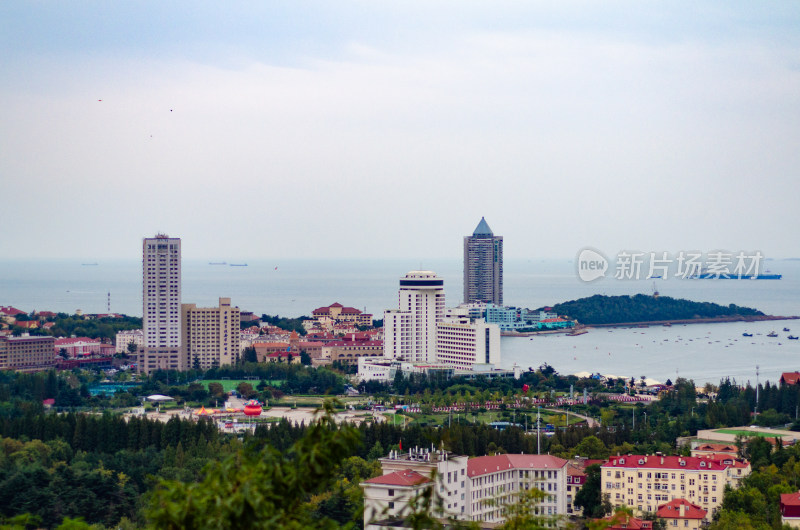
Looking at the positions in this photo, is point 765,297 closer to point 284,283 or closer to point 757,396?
point 284,283

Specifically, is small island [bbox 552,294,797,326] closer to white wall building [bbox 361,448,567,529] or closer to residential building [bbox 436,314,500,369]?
residential building [bbox 436,314,500,369]

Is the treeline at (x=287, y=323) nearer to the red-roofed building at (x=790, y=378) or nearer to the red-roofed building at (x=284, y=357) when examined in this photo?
the red-roofed building at (x=284, y=357)

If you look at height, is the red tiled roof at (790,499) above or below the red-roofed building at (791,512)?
above

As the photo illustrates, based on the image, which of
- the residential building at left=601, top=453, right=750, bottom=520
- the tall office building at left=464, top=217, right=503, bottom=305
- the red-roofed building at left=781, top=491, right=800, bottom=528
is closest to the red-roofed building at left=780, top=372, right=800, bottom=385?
the residential building at left=601, top=453, right=750, bottom=520

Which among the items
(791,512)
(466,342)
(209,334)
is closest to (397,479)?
(791,512)

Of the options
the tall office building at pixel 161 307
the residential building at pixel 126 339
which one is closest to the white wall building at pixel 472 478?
the tall office building at pixel 161 307
